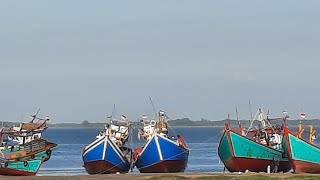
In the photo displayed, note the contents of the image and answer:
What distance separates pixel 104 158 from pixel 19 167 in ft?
16.5

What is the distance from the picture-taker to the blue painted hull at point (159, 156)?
50656 millimetres

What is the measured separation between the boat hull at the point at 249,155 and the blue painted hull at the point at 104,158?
6.84m

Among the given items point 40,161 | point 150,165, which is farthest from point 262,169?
point 40,161

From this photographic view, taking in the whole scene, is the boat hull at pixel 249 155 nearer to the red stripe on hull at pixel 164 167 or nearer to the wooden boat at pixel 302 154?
the wooden boat at pixel 302 154

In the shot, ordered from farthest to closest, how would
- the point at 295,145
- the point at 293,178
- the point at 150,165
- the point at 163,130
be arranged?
the point at 163,130, the point at 150,165, the point at 295,145, the point at 293,178

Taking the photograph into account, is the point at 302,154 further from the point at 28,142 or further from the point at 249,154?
the point at 28,142

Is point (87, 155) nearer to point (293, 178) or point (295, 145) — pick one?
point (295, 145)

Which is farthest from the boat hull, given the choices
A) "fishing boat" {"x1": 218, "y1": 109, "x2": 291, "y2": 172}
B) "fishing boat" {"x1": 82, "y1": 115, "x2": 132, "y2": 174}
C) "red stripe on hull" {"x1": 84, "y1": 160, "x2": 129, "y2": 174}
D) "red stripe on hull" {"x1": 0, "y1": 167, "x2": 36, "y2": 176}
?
"red stripe on hull" {"x1": 0, "y1": 167, "x2": 36, "y2": 176}

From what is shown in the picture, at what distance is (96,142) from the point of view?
5119 cm

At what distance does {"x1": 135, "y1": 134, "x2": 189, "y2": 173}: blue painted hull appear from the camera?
1994 inches

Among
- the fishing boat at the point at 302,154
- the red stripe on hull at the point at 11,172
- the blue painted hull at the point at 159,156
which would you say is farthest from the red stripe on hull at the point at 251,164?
the red stripe on hull at the point at 11,172

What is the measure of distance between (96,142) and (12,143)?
787 cm

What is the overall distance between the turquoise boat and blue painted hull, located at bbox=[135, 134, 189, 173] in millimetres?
6366

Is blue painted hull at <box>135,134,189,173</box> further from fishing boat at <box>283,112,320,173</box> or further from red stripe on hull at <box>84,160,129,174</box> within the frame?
fishing boat at <box>283,112,320,173</box>
